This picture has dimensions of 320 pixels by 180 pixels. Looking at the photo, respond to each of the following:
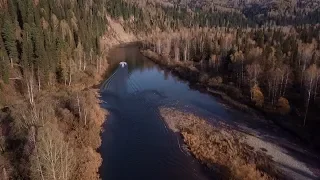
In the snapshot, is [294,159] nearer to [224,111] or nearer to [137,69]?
[224,111]

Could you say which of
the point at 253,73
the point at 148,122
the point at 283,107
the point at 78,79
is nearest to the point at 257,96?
the point at 283,107

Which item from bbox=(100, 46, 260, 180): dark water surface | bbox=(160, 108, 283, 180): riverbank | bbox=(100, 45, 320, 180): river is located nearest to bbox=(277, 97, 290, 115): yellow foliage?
bbox=(100, 45, 320, 180): river

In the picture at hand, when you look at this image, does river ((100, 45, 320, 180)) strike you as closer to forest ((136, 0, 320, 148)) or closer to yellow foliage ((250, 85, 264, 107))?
yellow foliage ((250, 85, 264, 107))

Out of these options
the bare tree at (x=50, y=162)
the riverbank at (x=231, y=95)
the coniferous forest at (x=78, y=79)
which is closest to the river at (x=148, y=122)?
the riverbank at (x=231, y=95)

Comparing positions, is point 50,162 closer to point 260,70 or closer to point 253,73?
point 253,73

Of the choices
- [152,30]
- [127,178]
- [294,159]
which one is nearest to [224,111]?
[294,159]

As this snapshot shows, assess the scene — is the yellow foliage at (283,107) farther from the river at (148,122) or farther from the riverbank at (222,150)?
the riverbank at (222,150)
